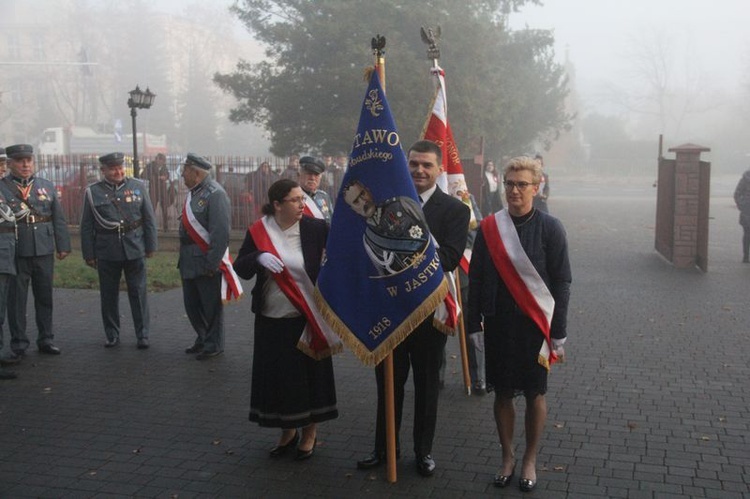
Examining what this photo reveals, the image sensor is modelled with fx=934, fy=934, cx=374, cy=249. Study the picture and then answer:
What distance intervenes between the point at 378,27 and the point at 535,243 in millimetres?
23334

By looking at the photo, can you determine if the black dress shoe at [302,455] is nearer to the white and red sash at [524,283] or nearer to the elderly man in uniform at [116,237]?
the white and red sash at [524,283]

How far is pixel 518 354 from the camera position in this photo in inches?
206

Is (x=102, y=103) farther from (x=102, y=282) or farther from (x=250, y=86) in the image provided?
(x=102, y=282)

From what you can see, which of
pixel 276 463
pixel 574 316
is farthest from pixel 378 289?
pixel 574 316

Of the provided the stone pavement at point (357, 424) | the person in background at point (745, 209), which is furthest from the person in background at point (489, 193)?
the stone pavement at point (357, 424)

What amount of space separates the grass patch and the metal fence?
263 cm

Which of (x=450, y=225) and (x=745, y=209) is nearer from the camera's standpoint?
(x=450, y=225)

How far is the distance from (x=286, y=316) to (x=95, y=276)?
31.4ft

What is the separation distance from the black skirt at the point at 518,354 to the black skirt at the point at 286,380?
1213 millimetres

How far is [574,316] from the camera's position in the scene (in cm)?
1109

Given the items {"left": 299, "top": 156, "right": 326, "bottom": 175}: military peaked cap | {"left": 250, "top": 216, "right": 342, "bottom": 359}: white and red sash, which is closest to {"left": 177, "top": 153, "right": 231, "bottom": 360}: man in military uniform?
{"left": 299, "top": 156, "right": 326, "bottom": 175}: military peaked cap

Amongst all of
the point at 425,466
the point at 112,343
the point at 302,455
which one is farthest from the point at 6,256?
the point at 425,466

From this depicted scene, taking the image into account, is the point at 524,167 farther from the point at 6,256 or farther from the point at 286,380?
the point at 6,256

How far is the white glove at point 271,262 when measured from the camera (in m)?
5.70
